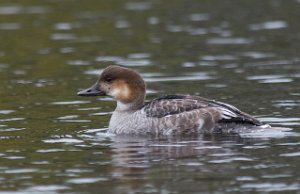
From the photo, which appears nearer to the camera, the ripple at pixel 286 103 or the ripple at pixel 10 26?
the ripple at pixel 286 103

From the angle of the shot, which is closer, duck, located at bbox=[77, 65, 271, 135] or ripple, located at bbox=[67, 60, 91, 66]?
duck, located at bbox=[77, 65, 271, 135]

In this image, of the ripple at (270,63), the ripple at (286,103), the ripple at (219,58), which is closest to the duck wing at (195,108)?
the ripple at (286,103)

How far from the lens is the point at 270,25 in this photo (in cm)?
2522

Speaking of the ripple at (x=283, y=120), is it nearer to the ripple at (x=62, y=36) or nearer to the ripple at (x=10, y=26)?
the ripple at (x=62, y=36)

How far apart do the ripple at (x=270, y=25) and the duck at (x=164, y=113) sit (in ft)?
33.1

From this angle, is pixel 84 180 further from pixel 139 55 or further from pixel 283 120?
pixel 139 55

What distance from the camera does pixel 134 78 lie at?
15203 mm

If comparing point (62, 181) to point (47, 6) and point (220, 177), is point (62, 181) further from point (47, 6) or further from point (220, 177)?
point (47, 6)

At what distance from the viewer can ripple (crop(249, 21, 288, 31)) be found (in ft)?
81.5

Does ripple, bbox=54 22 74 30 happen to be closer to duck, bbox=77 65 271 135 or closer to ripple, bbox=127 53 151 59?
ripple, bbox=127 53 151 59

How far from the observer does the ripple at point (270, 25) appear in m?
24.8

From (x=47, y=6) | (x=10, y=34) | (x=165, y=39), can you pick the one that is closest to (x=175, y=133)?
(x=165, y=39)

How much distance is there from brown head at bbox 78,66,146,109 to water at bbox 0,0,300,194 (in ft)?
2.00

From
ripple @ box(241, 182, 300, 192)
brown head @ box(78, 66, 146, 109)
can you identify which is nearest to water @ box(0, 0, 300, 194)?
ripple @ box(241, 182, 300, 192)
